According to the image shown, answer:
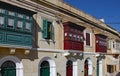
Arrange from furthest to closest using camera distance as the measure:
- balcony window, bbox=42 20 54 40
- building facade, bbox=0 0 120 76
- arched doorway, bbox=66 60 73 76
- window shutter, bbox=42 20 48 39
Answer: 1. arched doorway, bbox=66 60 73 76
2. balcony window, bbox=42 20 54 40
3. window shutter, bbox=42 20 48 39
4. building facade, bbox=0 0 120 76

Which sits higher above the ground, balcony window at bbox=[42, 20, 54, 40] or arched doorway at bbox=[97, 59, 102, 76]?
balcony window at bbox=[42, 20, 54, 40]

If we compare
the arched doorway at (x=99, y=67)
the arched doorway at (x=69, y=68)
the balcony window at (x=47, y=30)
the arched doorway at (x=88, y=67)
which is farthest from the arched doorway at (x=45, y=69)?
the arched doorway at (x=99, y=67)

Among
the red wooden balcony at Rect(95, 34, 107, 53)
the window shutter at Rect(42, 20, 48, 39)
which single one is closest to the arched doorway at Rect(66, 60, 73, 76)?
the window shutter at Rect(42, 20, 48, 39)

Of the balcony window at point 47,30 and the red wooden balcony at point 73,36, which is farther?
the red wooden balcony at point 73,36

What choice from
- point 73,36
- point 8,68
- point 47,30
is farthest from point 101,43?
point 8,68

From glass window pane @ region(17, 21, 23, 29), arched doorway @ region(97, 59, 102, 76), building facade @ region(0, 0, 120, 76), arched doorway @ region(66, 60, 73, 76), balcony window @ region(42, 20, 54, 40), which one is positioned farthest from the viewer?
arched doorway @ region(97, 59, 102, 76)

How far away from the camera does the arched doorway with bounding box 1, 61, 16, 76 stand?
46.1 ft

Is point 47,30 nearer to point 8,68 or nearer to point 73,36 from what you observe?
point 73,36

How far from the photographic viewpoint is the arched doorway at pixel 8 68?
14.0 m

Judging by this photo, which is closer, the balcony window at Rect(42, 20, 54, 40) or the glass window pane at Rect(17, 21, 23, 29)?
the glass window pane at Rect(17, 21, 23, 29)

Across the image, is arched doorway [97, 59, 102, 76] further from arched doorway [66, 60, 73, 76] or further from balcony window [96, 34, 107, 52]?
arched doorway [66, 60, 73, 76]

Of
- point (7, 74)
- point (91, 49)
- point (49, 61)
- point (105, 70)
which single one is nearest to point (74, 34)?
point (49, 61)

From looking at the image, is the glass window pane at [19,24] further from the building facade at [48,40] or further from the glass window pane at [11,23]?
the glass window pane at [11,23]

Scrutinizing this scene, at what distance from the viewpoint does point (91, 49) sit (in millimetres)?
24859
